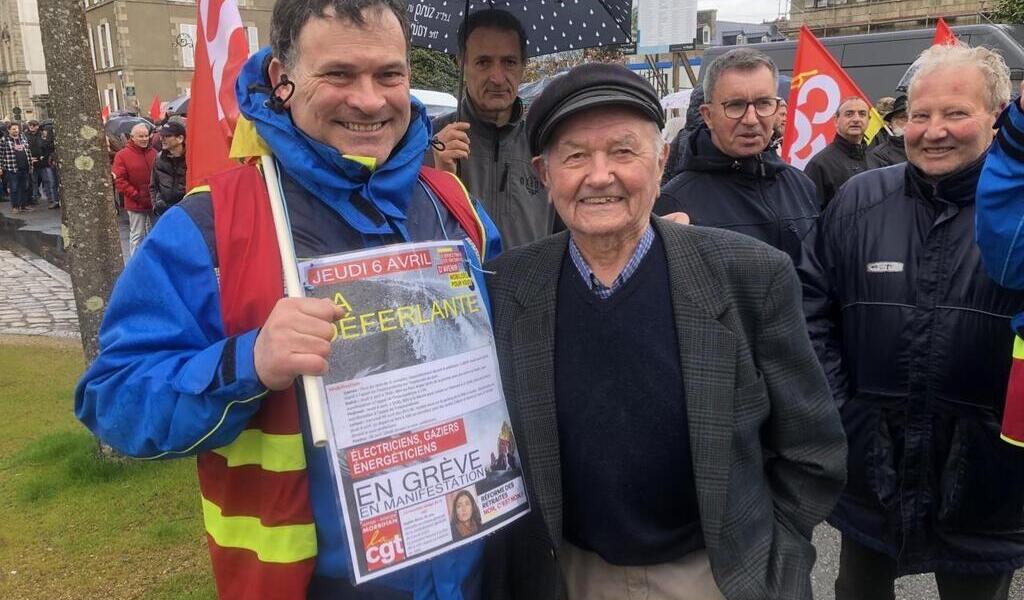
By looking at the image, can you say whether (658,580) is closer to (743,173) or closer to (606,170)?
(606,170)

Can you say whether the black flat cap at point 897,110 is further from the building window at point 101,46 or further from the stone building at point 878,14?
the building window at point 101,46

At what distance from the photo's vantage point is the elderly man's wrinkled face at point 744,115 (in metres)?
2.96

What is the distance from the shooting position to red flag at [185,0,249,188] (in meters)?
3.03

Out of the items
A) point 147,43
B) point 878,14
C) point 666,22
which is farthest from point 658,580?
point 147,43

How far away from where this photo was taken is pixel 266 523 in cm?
158

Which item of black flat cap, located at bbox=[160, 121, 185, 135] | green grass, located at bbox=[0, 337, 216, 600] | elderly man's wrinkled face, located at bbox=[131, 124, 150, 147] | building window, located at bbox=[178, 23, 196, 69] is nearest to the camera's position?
green grass, located at bbox=[0, 337, 216, 600]

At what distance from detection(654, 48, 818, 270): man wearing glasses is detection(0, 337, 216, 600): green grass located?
2.59 metres

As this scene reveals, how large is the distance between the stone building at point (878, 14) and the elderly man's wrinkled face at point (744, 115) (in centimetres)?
2941

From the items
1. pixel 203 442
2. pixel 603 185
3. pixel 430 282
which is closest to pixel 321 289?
pixel 430 282

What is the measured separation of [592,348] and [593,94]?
58cm

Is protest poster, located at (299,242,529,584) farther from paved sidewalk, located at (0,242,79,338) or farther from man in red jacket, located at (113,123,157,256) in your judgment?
man in red jacket, located at (113,123,157,256)

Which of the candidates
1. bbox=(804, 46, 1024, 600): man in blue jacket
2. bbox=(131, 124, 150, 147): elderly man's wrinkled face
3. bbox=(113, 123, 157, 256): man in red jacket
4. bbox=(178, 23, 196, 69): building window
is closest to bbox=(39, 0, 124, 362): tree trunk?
bbox=(804, 46, 1024, 600): man in blue jacket

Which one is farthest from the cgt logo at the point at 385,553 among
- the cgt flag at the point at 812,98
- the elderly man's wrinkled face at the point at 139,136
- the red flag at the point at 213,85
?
the elderly man's wrinkled face at the point at 139,136

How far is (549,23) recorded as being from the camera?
3584 millimetres
